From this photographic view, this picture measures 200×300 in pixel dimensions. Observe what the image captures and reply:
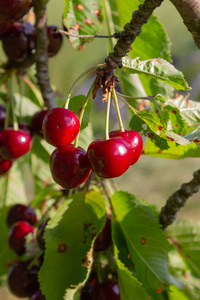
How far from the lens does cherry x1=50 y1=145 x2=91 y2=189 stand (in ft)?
2.22

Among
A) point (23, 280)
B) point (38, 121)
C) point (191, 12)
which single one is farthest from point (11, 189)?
point (191, 12)

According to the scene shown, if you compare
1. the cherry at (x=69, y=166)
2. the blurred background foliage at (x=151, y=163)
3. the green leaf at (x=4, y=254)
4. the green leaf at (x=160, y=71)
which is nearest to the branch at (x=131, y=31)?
the green leaf at (x=160, y=71)

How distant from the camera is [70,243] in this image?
855mm

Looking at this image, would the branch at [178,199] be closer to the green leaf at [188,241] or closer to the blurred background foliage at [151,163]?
the green leaf at [188,241]

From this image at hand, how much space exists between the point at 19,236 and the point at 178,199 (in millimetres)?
440

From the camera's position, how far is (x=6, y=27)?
42.4 inches

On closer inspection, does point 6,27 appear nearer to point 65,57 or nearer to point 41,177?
point 41,177

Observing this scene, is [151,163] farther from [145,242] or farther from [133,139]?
[133,139]

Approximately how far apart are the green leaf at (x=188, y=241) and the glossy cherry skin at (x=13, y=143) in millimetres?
457

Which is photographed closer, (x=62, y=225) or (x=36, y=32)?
(x=62, y=225)

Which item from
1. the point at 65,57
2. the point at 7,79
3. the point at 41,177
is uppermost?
the point at 7,79

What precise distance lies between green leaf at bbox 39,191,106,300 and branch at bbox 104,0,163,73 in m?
0.32

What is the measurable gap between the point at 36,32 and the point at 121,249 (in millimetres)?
578

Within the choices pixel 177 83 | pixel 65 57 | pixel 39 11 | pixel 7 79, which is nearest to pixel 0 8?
pixel 39 11
